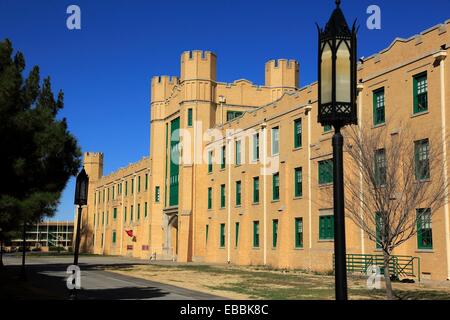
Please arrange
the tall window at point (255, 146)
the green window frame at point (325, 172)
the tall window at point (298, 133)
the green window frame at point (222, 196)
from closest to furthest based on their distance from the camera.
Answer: the green window frame at point (325, 172), the tall window at point (298, 133), the tall window at point (255, 146), the green window frame at point (222, 196)

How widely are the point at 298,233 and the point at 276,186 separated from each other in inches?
190

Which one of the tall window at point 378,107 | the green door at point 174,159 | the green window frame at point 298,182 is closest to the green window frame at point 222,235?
the green door at point 174,159

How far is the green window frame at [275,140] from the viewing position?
44.4 meters

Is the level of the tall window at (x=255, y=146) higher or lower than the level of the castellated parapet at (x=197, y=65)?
lower

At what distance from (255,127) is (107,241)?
5295cm

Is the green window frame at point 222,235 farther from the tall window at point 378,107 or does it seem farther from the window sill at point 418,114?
the window sill at point 418,114

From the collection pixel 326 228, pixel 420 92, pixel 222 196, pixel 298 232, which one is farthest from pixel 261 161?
pixel 420 92

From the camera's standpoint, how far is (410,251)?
96.5 feet

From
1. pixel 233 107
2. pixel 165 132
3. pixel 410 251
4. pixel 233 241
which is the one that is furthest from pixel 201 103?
pixel 410 251

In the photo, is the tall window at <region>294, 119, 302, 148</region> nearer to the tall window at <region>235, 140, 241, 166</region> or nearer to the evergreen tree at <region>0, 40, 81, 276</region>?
the tall window at <region>235, 140, 241, 166</region>

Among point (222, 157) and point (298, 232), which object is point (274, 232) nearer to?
point (298, 232)

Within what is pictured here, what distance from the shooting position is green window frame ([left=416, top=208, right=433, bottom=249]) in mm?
28073

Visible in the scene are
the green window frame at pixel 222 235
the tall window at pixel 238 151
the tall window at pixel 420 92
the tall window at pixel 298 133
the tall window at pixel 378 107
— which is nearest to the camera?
the tall window at pixel 420 92

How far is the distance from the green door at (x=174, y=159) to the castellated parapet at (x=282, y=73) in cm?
1118
